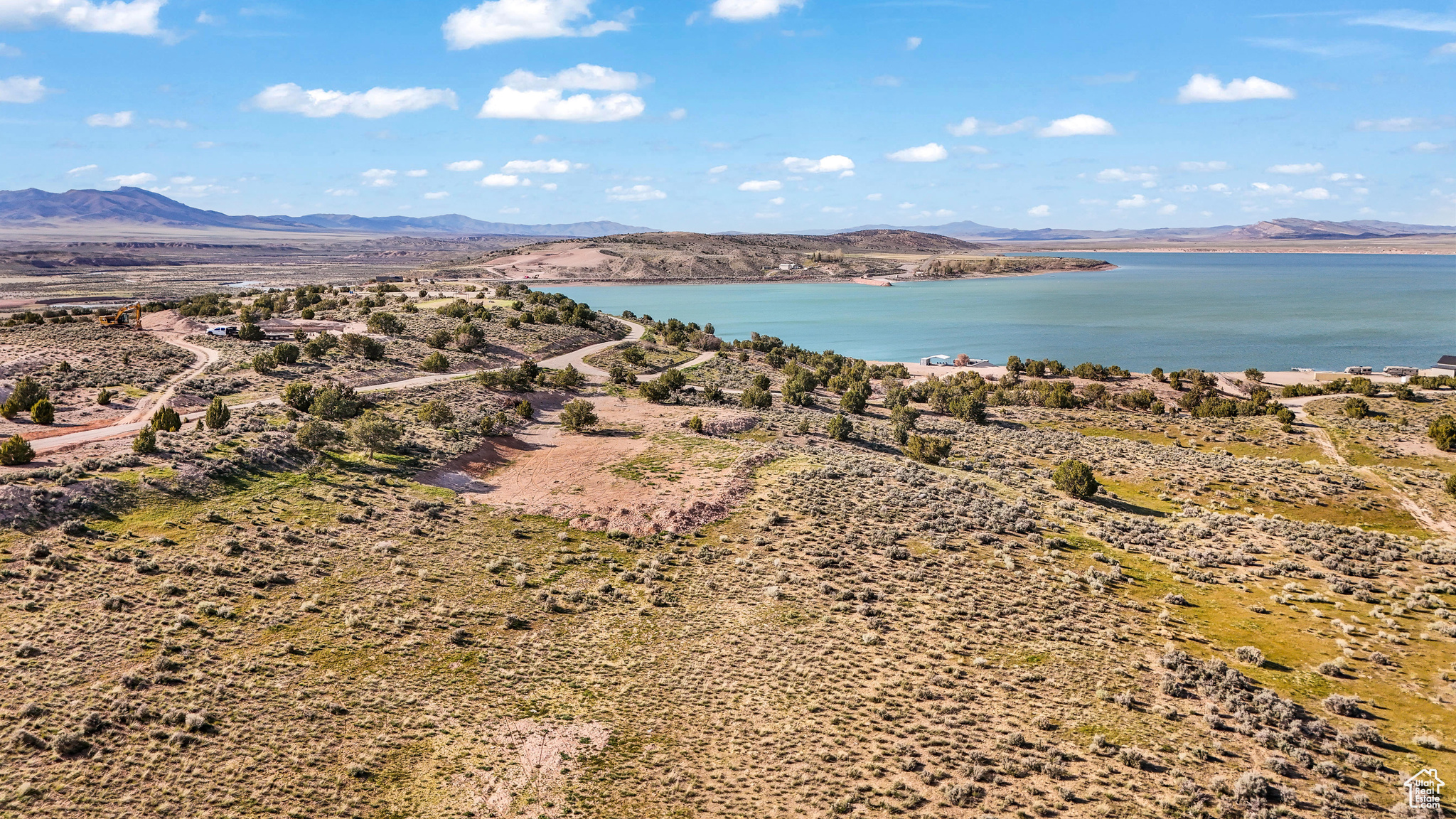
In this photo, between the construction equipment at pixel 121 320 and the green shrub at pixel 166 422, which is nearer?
the green shrub at pixel 166 422

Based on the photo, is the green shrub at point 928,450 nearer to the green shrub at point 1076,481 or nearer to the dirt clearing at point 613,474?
the green shrub at point 1076,481

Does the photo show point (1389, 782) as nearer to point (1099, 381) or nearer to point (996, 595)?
point (996, 595)

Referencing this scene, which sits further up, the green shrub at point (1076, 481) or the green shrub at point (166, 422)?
the green shrub at point (166, 422)

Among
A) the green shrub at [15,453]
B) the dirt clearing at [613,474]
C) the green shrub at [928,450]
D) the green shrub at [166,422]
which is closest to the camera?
the green shrub at [15,453]

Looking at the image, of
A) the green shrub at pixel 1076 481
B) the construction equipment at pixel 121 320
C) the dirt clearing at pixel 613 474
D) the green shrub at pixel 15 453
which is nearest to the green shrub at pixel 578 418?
the dirt clearing at pixel 613 474

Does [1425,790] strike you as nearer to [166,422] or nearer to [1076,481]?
[1076,481]

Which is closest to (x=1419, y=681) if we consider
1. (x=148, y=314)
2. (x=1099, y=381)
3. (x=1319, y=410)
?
(x=1319, y=410)

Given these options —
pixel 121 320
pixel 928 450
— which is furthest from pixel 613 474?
pixel 121 320
